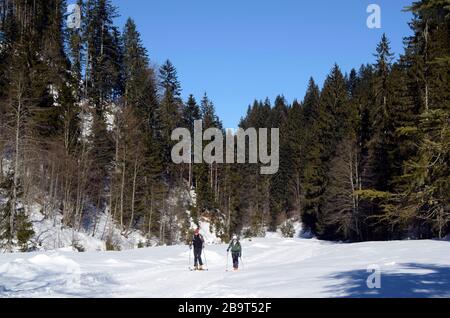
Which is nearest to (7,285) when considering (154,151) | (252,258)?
(252,258)

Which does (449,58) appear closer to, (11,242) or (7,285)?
(7,285)

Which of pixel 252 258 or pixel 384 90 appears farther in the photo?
pixel 384 90

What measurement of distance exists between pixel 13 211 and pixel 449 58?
2358cm

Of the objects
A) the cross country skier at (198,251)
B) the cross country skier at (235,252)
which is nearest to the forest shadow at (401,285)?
the cross country skier at (235,252)

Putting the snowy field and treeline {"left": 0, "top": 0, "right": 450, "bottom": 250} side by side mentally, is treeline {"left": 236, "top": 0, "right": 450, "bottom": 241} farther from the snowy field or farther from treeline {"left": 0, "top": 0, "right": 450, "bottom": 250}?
the snowy field

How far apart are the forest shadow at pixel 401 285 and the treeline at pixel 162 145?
1.71m

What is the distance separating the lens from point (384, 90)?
155 ft

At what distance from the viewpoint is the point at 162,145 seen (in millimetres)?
60844

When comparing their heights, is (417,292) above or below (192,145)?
below

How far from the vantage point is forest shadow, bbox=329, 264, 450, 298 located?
9.88 m

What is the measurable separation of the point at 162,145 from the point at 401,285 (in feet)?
169

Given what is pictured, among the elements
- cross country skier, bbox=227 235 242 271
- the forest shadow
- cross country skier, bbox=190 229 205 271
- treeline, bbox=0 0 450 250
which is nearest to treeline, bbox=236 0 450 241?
treeline, bbox=0 0 450 250

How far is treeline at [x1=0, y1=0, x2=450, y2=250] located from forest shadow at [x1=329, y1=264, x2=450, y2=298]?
1.71 metres
